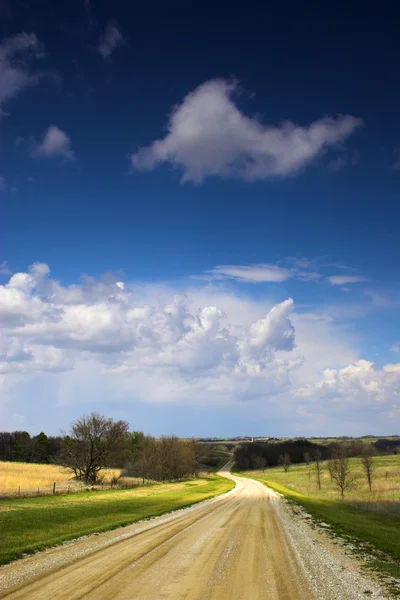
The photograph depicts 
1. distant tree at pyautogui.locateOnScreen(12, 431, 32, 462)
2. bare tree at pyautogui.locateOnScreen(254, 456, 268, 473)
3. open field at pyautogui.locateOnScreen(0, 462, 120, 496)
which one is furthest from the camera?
bare tree at pyautogui.locateOnScreen(254, 456, 268, 473)

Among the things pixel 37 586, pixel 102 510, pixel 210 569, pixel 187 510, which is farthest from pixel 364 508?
pixel 37 586

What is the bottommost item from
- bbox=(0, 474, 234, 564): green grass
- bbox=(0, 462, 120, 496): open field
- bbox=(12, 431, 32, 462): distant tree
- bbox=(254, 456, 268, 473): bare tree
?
bbox=(254, 456, 268, 473): bare tree

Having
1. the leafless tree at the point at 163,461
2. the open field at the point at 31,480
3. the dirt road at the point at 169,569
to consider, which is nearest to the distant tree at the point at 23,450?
the leafless tree at the point at 163,461

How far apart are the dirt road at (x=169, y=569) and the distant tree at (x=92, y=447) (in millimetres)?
42441

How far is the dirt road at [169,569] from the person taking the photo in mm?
10992

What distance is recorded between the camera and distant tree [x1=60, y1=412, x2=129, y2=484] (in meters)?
59.7

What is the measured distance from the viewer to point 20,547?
634 inches

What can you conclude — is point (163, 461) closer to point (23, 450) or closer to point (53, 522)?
point (53, 522)

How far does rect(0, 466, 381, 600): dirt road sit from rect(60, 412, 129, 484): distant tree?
42.4 metres

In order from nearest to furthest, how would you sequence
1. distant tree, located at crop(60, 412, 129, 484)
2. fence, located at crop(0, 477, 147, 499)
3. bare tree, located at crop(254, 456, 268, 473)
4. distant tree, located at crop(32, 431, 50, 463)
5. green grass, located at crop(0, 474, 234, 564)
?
green grass, located at crop(0, 474, 234, 564) < fence, located at crop(0, 477, 147, 499) < distant tree, located at crop(60, 412, 129, 484) < distant tree, located at crop(32, 431, 50, 463) < bare tree, located at crop(254, 456, 268, 473)

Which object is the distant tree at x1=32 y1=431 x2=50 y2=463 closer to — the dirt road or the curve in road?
the dirt road

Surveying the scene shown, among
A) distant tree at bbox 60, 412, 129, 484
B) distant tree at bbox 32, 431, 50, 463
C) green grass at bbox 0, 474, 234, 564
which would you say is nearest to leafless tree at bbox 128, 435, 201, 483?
distant tree at bbox 60, 412, 129, 484

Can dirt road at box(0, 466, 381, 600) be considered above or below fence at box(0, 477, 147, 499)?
above

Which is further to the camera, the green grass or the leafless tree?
the leafless tree
